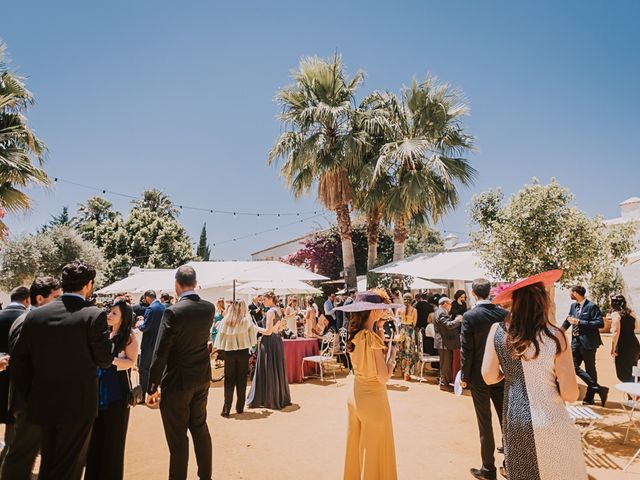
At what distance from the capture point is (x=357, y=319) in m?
3.42

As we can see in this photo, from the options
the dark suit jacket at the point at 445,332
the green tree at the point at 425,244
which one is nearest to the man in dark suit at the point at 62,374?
the dark suit jacket at the point at 445,332

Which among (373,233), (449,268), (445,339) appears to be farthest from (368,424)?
(373,233)

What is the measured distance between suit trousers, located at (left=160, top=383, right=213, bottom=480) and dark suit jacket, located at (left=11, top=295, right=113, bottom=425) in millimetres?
819

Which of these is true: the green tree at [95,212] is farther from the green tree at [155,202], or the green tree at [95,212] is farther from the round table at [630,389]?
the round table at [630,389]

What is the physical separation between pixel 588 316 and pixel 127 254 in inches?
1323

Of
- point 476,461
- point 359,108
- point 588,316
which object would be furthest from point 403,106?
point 476,461

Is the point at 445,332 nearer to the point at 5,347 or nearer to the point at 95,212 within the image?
the point at 5,347

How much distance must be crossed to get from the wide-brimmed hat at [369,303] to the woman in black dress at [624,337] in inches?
209

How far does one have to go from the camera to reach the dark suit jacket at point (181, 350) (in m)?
3.58

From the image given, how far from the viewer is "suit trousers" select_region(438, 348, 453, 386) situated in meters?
8.55

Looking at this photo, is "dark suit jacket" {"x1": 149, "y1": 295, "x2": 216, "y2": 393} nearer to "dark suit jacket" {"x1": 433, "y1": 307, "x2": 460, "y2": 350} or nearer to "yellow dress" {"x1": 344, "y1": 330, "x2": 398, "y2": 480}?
"yellow dress" {"x1": 344, "y1": 330, "x2": 398, "y2": 480}

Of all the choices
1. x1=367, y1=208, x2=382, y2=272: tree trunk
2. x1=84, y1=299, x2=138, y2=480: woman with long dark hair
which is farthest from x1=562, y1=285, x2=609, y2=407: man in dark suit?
x1=367, y1=208, x2=382, y2=272: tree trunk

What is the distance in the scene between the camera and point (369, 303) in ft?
11.2

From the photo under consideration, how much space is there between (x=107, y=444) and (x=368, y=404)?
2229mm
